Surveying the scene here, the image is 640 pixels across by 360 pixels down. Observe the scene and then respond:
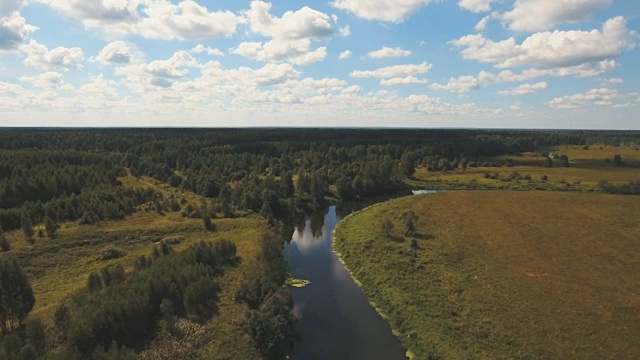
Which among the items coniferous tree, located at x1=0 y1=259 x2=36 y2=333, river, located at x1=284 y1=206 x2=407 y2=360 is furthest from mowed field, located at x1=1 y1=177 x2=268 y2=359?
river, located at x1=284 y1=206 x2=407 y2=360

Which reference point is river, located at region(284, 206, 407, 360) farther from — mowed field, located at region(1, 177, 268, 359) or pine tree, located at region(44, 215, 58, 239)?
pine tree, located at region(44, 215, 58, 239)

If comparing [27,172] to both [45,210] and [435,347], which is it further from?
[435,347]

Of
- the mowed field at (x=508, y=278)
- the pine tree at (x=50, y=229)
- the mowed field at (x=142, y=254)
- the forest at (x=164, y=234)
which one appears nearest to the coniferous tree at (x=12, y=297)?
the forest at (x=164, y=234)

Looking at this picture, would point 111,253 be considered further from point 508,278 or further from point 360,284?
point 508,278

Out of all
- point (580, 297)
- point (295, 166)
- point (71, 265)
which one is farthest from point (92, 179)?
point (580, 297)

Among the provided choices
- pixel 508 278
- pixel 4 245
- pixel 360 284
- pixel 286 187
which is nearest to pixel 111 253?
pixel 4 245

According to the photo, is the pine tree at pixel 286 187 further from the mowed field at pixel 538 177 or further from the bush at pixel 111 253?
the bush at pixel 111 253

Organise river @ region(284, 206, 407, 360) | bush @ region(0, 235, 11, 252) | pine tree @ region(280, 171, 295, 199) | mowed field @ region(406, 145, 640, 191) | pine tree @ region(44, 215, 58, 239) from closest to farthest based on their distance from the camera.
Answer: river @ region(284, 206, 407, 360) < bush @ region(0, 235, 11, 252) < pine tree @ region(44, 215, 58, 239) < pine tree @ region(280, 171, 295, 199) < mowed field @ region(406, 145, 640, 191)
